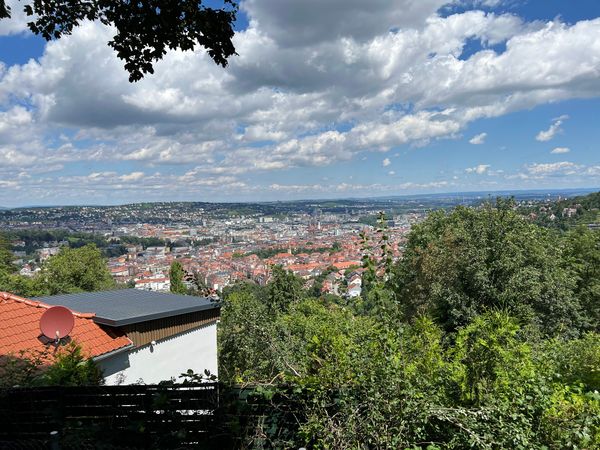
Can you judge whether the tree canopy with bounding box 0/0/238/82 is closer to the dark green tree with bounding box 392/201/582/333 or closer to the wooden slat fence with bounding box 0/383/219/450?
the wooden slat fence with bounding box 0/383/219/450

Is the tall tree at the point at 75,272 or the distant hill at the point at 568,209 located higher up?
the distant hill at the point at 568,209

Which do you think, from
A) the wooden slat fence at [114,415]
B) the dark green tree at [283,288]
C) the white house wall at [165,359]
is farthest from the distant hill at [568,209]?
the wooden slat fence at [114,415]

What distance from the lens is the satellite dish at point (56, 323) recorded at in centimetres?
793

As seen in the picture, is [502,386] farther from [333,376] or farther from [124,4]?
[124,4]

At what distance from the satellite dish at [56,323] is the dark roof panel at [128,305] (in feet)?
3.92

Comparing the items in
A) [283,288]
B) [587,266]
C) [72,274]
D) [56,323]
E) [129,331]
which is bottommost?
[283,288]

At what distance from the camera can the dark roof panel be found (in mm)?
9594

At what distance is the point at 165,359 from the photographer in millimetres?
10750

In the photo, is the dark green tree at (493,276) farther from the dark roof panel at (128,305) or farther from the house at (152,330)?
the dark roof panel at (128,305)

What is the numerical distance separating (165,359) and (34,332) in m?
3.32

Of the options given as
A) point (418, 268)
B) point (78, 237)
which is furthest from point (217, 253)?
point (418, 268)

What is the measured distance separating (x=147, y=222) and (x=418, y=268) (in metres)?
108

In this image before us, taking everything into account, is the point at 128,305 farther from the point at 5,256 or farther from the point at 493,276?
the point at 5,256

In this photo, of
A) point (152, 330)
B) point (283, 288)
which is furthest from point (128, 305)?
point (283, 288)
